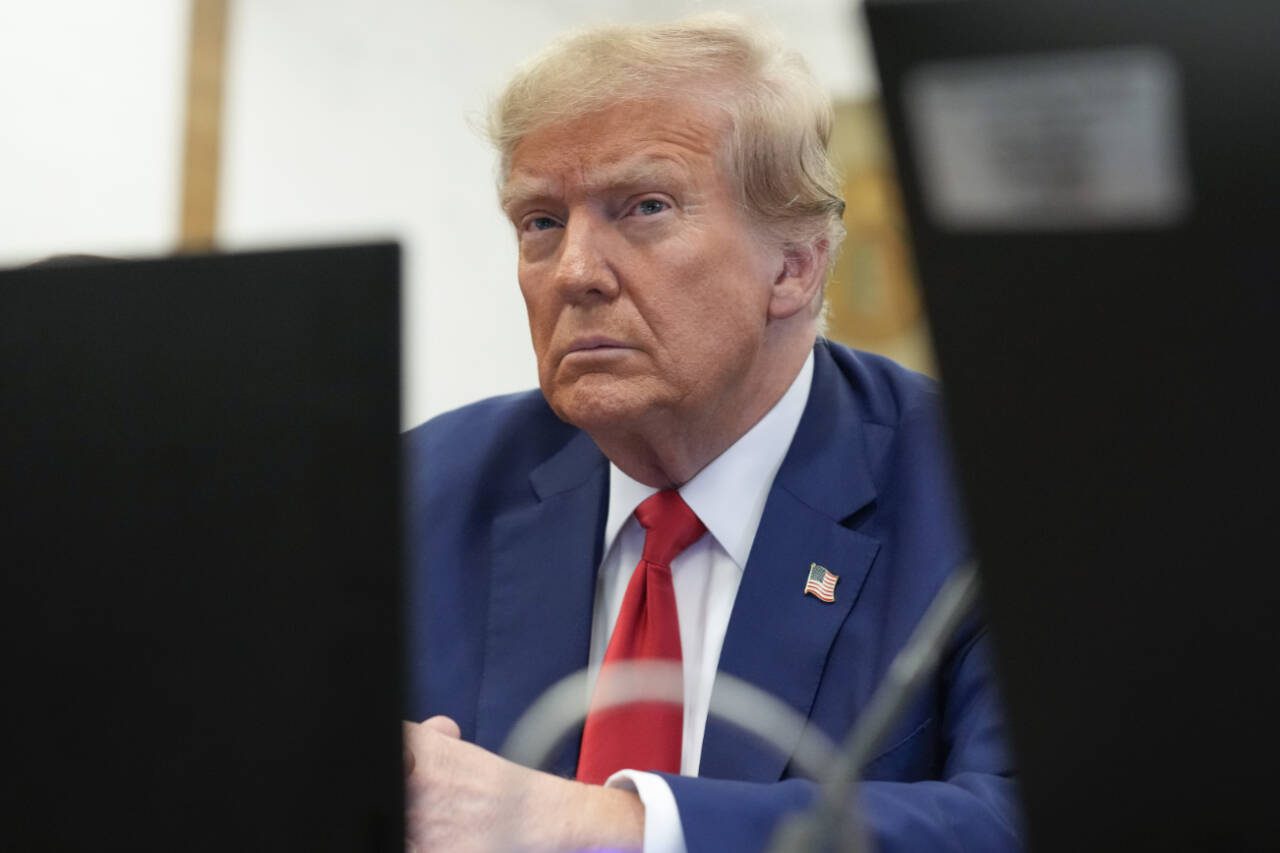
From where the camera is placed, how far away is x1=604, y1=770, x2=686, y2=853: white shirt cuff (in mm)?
930

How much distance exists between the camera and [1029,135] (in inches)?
17.3

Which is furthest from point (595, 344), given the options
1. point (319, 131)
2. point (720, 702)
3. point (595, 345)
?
point (319, 131)

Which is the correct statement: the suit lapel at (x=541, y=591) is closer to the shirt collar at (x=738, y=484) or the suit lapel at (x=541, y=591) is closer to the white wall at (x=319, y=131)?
the shirt collar at (x=738, y=484)

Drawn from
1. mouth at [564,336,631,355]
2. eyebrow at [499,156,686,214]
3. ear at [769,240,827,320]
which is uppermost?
eyebrow at [499,156,686,214]

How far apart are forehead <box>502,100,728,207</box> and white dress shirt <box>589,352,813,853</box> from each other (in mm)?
279

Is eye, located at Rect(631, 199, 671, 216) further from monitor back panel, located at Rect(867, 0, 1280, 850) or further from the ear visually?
monitor back panel, located at Rect(867, 0, 1280, 850)

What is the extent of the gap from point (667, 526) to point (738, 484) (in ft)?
0.32

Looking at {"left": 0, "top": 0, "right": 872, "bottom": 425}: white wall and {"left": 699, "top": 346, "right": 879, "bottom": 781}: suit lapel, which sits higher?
{"left": 0, "top": 0, "right": 872, "bottom": 425}: white wall

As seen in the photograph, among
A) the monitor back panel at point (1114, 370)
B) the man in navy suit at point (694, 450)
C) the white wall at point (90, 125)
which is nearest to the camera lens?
the monitor back panel at point (1114, 370)

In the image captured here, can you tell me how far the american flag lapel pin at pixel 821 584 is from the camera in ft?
4.50

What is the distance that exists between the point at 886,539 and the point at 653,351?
0.31 metres

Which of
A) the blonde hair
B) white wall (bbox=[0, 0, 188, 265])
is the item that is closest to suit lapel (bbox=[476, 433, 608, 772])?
the blonde hair

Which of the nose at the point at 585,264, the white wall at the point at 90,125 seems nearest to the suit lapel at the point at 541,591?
the nose at the point at 585,264

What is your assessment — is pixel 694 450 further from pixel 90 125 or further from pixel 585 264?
pixel 90 125
